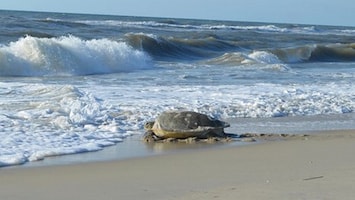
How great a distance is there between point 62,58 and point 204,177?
12748 millimetres

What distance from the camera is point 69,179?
16.8 ft

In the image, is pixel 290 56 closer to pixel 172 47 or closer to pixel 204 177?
pixel 172 47

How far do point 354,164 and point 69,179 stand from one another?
2.36 m

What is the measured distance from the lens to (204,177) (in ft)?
17.0

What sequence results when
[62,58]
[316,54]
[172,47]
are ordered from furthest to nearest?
1. [316,54]
2. [172,47]
3. [62,58]

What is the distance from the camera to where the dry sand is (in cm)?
452

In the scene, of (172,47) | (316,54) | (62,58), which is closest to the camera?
(62,58)

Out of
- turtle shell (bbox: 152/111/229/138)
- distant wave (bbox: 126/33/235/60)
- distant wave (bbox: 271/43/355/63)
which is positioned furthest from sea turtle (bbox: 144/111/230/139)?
distant wave (bbox: 271/43/355/63)

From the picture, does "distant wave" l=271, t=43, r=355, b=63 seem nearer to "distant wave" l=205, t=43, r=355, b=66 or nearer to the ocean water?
"distant wave" l=205, t=43, r=355, b=66

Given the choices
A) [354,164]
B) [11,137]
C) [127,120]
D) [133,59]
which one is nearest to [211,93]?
[127,120]

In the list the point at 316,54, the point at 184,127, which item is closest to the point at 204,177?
the point at 184,127

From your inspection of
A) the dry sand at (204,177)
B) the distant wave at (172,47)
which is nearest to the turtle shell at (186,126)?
the dry sand at (204,177)

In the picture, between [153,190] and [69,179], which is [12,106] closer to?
[69,179]

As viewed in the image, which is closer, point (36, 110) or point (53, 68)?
point (36, 110)
